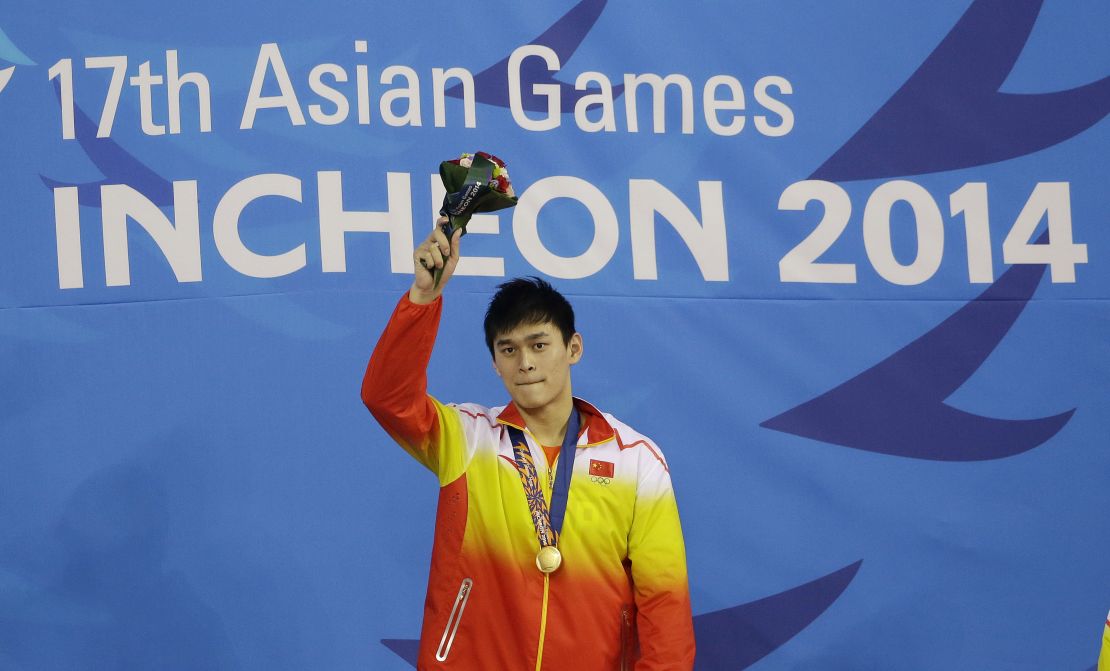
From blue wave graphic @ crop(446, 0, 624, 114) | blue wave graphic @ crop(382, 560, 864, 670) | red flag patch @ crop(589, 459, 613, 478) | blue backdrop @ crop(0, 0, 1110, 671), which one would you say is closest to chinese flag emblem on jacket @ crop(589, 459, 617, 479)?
red flag patch @ crop(589, 459, 613, 478)

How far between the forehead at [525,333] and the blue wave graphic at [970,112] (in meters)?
1.31

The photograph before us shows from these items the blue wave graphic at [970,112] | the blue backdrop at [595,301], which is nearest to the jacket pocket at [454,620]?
the blue backdrop at [595,301]

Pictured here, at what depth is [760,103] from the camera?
3.56m

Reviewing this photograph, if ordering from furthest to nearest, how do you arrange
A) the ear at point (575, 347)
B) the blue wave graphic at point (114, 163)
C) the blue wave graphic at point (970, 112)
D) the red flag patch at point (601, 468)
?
the blue wave graphic at point (970, 112) → the blue wave graphic at point (114, 163) → the ear at point (575, 347) → the red flag patch at point (601, 468)

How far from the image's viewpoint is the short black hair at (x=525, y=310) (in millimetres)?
2615

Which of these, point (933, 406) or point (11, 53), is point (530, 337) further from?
point (11, 53)

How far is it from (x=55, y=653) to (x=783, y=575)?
68.5 inches

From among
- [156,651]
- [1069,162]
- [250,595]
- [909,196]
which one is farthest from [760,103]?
[156,651]

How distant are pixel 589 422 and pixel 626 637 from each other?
0.41 m

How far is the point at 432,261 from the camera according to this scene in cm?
233

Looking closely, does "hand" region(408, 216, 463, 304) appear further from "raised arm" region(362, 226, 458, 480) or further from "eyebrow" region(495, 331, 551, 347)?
"eyebrow" region(495, 331, 551, 347)

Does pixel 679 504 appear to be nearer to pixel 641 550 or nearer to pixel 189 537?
pixel 641 550

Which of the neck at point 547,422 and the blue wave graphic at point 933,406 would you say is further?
the blue wave graphic at point 933,406

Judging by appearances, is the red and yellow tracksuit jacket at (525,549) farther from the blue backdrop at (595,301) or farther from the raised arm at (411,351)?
the blue backdrop at (595,301)
